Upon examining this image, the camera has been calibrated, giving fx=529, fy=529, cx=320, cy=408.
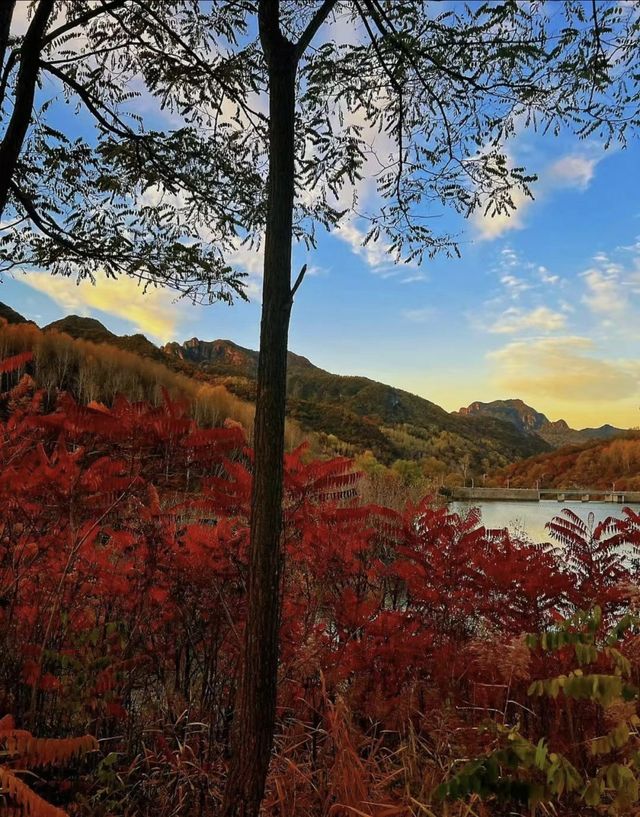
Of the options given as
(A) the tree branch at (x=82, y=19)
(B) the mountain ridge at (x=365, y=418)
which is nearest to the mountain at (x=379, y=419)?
(B) the mountain ridge at (x=365, y=418)

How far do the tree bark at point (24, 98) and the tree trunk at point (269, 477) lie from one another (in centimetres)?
242

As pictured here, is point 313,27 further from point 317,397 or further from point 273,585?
point 317,397

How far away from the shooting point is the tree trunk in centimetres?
195

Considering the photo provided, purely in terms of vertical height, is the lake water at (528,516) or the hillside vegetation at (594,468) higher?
the hillside vegetation at (594,468)

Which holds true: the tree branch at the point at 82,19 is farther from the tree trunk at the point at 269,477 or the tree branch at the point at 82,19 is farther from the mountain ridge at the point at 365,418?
the mountain ridge at the point at 365,418

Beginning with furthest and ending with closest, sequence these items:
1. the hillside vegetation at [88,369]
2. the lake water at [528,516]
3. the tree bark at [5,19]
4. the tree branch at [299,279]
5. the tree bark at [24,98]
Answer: the hillside vegetation at [88,369] < the lake water at [528,516] < the tree bark at [24,98] < the tree bark at [5,19] < the tree branch at [299,279]

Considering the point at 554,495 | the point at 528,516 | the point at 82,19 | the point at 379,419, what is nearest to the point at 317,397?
the point at 379,419

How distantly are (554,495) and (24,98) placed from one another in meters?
76.5

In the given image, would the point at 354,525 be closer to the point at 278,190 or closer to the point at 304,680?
the point at 304,680

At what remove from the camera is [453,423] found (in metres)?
126

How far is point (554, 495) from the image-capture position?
2803 inches

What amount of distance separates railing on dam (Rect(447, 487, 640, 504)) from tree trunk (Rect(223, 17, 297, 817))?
2384 inches

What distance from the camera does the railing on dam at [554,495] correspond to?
65.9m

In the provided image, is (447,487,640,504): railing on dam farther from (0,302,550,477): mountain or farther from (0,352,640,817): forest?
(0,352,640,817): forest
